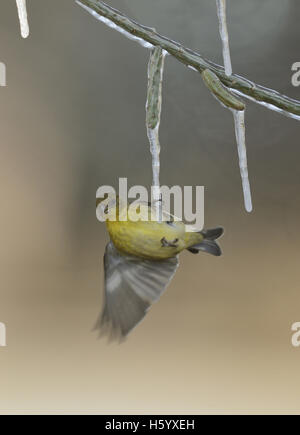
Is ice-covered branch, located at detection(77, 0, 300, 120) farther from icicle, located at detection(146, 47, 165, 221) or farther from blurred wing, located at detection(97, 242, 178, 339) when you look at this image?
blurred wing, located at detection(97, 242, 178, 339)

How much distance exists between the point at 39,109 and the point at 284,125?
661 millimetres

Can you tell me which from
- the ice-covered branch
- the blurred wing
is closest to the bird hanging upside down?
the blurred wing

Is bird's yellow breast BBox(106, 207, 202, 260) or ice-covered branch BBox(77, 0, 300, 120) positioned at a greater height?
ice-covered branch BBox(77, 0, 300, 120)

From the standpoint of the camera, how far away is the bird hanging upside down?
42 cm

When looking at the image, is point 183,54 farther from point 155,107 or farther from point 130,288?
point 130,288

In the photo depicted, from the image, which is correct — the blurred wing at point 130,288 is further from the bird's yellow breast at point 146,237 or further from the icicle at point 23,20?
the icicle at point 23,20

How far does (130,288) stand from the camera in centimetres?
45

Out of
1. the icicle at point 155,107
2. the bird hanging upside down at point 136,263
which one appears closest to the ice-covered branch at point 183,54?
the icicle at point 155,107

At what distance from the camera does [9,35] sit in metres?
1.56

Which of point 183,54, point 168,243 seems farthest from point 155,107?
point 168,243

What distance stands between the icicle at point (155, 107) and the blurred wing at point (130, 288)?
0.12m

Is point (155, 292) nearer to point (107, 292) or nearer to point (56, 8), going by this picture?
point (107, 292)

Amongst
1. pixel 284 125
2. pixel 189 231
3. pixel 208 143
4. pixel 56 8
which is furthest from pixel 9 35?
pixel 189 231

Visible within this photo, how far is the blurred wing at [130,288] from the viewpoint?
1.41 feet
